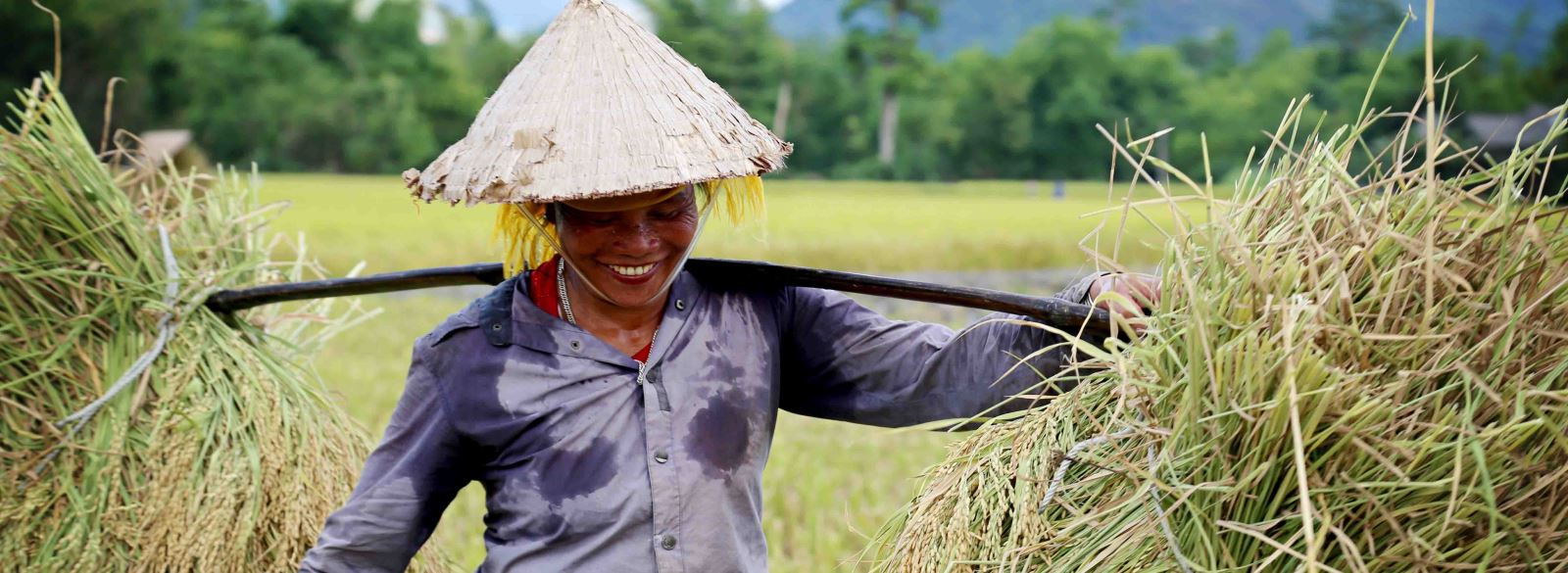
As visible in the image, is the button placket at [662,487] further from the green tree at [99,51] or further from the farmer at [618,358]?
the green tree at [99,51]

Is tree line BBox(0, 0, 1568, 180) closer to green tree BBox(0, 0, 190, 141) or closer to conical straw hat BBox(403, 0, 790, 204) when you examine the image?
green tree BBox(0, 0, 190, 141)

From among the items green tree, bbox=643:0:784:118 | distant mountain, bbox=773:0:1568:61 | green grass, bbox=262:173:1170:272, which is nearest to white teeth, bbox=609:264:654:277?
green grass, bbox=262:173:1170:272

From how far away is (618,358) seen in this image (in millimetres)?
2158

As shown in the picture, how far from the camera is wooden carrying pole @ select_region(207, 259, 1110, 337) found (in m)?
1.89

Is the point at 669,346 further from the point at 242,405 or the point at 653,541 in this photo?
the point at 242,405

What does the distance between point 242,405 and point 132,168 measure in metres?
0.72

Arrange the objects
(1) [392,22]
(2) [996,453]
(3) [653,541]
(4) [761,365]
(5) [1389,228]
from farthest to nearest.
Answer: (1) [392,22] → (4) [761,365] → (3) [653,541] → (2) [996,453] → (5) [1389,228]

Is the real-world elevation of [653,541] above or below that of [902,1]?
below

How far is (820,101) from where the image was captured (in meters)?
44.0

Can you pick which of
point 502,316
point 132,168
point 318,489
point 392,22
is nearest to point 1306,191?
point 502,316

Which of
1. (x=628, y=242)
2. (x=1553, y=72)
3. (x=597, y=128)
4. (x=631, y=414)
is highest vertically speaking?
(x=1553, y=72)

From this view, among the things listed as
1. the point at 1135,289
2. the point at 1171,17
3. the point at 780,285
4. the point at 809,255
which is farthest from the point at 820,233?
the point at 1171,17

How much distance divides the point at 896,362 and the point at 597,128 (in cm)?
64

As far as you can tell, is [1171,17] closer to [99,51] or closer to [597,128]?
[99,51]
